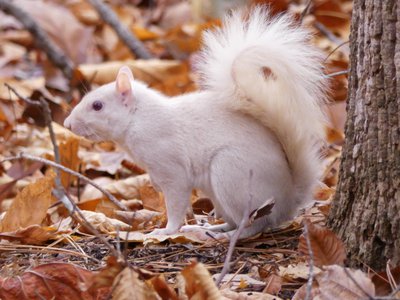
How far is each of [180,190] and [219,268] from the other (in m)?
0.40

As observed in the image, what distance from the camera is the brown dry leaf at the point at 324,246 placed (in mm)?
2404

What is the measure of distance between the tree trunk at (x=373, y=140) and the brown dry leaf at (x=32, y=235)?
1.07 metres

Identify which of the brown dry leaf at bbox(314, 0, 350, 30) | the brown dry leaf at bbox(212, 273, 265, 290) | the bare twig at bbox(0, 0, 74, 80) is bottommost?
the brown dry leaf at bbox(212, 273, 265, 290)

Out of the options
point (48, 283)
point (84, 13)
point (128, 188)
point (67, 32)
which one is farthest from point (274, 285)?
point (84, 13)

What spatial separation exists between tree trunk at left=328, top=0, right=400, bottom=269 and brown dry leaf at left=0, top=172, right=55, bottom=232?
116cm

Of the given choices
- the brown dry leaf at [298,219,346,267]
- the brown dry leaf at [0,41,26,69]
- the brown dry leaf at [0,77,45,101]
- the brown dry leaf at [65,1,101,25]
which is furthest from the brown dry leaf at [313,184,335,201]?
the brown dry leaf at [65,1,101,25]

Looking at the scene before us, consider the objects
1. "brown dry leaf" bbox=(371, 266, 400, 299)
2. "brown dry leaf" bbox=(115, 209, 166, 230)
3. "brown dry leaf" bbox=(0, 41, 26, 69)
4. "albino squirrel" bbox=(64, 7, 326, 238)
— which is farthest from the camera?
"brown dry leaf" bbox=(0, 41, 26, 69)

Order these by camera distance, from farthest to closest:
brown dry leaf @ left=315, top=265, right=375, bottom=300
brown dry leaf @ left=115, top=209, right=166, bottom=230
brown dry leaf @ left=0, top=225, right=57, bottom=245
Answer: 1. brown dry leaf @ left=115, top=209, right=166, bottom=230
2. brown dry leaf @ left=0, top=225, right=57, bottom=245
3. brown dry leaf @ left=315, top=265, right=375, bottom=300

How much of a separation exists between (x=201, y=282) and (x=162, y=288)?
175 millimetres

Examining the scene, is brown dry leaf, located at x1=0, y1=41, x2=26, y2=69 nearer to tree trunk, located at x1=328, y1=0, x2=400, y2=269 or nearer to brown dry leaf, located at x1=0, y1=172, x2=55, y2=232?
brown dry leaf, located at x1=0, y1=172, x2=55, y2=232

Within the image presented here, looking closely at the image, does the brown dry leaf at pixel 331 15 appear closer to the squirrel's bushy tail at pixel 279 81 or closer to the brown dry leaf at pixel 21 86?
the brown dry leaf at pixel 21 86

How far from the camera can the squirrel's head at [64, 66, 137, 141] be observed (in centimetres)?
313

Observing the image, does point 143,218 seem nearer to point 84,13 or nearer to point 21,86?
point 21,86

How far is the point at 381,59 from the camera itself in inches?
97.0
